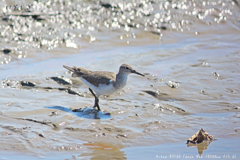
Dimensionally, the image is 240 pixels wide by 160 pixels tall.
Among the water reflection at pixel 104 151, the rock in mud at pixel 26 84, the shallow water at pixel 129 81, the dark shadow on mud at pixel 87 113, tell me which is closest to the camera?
the water reflection at pixel 104 151

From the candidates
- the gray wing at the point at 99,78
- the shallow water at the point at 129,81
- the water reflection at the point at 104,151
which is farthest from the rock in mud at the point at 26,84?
the water reflection at the point at 104,151

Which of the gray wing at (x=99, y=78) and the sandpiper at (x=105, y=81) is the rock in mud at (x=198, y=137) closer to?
the sandpiper at (x=105, y=81)

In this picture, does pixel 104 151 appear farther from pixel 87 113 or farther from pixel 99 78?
pixel 99 78

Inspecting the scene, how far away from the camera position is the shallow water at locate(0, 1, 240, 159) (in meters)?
5.90

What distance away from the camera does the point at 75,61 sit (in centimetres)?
1041

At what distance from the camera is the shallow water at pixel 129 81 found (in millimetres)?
5902

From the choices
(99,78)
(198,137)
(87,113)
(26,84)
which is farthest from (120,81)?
(26,84)

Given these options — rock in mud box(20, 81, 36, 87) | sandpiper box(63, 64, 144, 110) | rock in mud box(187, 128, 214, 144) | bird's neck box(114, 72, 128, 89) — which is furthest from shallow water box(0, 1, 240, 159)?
bird's neck box(114, 72, 128, 89)

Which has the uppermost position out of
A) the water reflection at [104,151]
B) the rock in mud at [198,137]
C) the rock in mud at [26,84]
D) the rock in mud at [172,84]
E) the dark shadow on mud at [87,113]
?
the rock in mud at [172,84]

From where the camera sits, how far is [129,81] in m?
9.05

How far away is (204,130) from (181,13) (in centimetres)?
864

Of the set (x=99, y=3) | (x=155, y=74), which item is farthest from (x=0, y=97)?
(x=99, y=3)

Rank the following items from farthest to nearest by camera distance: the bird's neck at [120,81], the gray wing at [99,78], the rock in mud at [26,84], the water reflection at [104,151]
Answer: the rock in mud at [26,84] → the gray wing at [99,78] → the bird's neck at [120,81] → the water reflection at [104,151]

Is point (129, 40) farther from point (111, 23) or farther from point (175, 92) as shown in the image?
point (175, 92)
